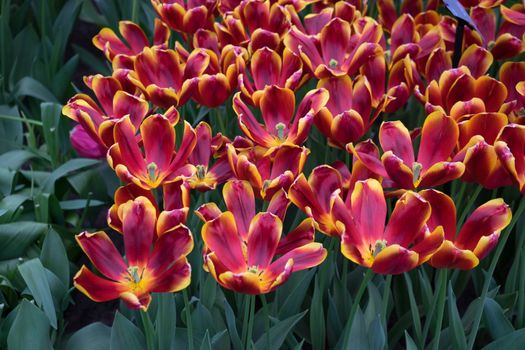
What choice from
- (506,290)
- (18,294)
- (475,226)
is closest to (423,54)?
(506,290)

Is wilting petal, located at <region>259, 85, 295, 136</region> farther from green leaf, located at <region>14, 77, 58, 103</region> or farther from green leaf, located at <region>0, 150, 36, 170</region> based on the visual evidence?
green leaf, located at <region>14, 77, 58, 103</region>

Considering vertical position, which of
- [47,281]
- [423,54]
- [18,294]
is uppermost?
[423,54]

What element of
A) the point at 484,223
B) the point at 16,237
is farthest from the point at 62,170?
the point at 484,223

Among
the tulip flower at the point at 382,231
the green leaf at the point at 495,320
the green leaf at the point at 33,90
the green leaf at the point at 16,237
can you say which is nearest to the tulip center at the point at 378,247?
the tulip flower at the point at 382,231

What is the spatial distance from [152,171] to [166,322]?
0.75 feet

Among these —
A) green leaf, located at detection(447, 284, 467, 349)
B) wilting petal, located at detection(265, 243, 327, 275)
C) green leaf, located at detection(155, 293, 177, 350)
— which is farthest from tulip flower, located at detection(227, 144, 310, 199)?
green leaf, located at detection(447, 284, 467, 349)

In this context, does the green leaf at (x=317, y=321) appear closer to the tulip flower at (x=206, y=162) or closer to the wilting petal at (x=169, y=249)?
the tulip flower at (x=206, y=162)

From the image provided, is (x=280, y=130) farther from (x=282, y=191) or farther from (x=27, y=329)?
(x=27, y=329)

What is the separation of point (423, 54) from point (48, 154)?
91 cm

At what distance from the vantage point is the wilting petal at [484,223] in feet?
3.10

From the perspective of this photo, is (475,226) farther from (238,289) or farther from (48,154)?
(48,154)

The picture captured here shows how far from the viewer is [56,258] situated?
1406 millimetres

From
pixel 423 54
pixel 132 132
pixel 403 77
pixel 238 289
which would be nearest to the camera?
pixel 238 289

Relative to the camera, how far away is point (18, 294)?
1490 mm
